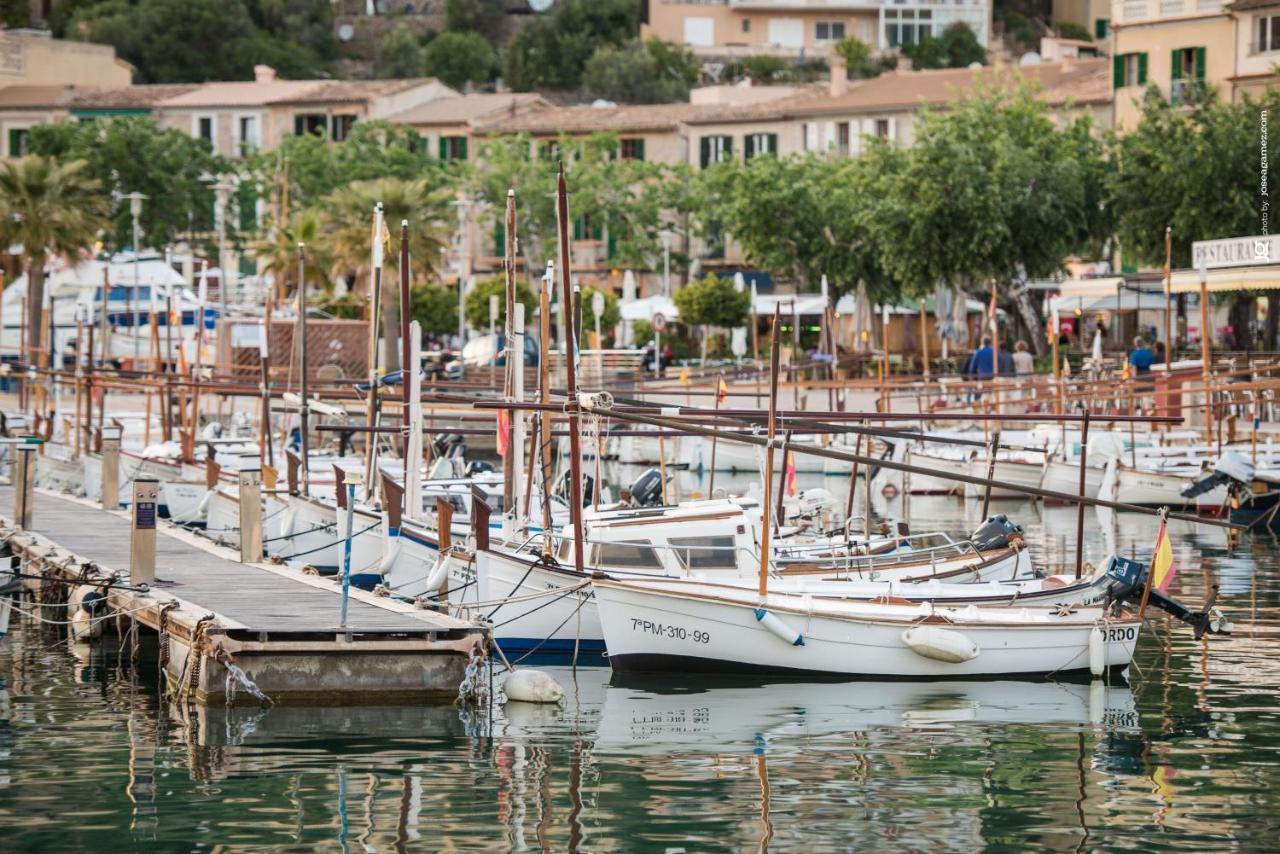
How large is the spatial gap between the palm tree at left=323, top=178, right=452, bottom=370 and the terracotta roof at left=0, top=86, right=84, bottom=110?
43775 mm

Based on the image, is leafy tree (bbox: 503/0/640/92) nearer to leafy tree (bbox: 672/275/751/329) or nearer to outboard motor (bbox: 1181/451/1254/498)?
leafy tree (bbox: 672/275/751/329)

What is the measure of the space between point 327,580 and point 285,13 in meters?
148

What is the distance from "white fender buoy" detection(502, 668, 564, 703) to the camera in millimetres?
27609

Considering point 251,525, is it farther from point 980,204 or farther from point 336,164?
point 336,164

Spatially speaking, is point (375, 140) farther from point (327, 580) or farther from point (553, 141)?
point (327, 580)

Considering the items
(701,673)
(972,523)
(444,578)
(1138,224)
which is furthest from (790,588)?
(1138,224)

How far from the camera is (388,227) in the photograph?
82750mm

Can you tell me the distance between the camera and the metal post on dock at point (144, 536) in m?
31.2

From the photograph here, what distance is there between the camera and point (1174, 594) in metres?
38.4

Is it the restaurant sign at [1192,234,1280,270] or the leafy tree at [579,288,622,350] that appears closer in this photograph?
the restaurant sign at [1192,234,1280,270]

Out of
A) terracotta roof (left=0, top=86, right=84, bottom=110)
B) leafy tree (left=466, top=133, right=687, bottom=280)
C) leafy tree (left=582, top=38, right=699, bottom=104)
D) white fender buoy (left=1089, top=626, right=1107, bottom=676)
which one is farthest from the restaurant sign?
leafy tree (left=582, top=38, right=699, bottom=104)

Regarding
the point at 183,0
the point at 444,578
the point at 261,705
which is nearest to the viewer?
the point at 261,705

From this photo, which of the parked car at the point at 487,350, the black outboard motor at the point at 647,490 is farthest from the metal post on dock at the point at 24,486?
the parked car at the point at 487,350

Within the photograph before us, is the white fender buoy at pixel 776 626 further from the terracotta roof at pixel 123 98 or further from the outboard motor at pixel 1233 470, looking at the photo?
the terracotta roof at pixel 123 98
